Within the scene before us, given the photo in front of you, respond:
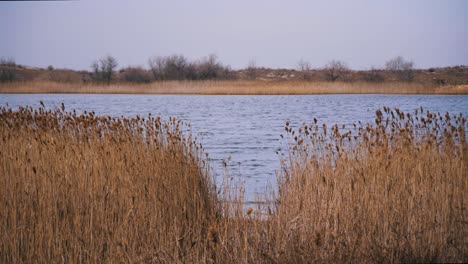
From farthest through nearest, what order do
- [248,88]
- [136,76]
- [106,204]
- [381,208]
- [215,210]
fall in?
1. [136,76]
2. [248,88]
3. [215,210]
4. [106,204]
5. [381,208]

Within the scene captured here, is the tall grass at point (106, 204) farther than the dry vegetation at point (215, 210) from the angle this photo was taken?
Yes

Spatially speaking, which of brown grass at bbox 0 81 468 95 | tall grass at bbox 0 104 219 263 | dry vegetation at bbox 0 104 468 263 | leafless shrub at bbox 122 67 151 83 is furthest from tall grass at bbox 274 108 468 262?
leafless shrub at bbox 122 67 151 83

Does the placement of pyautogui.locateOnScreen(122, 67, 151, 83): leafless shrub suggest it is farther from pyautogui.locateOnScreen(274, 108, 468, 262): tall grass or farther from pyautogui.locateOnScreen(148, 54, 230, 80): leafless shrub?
pyautogui.locateOnScreen(274, 108, 468, 262): tall grass

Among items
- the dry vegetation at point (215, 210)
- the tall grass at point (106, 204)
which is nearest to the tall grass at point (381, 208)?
the dry vegetation at point (215, 210)

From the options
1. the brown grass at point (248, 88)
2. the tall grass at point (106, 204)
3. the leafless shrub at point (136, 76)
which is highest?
the leafless shrub at point (136, 76)

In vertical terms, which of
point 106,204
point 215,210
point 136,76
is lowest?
point 215,210

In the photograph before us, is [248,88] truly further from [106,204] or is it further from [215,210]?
[106,204]

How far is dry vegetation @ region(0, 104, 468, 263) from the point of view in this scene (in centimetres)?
370

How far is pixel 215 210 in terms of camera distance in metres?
5.20

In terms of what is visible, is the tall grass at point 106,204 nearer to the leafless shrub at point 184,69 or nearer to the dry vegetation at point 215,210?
the dry vegetation at point 215,210

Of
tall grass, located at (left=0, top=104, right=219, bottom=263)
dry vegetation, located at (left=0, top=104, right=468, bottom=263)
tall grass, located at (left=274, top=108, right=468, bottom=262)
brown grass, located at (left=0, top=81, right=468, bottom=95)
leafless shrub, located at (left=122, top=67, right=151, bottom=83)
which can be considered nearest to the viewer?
tall grass, located at (left=274, top=108, right=468, bottom=262)

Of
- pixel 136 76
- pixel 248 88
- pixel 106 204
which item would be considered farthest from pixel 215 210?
pixel 136 76

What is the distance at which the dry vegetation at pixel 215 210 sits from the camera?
12.1 feet

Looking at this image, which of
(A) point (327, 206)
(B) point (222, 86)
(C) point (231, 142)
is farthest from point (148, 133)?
(B) point (222, 86)
